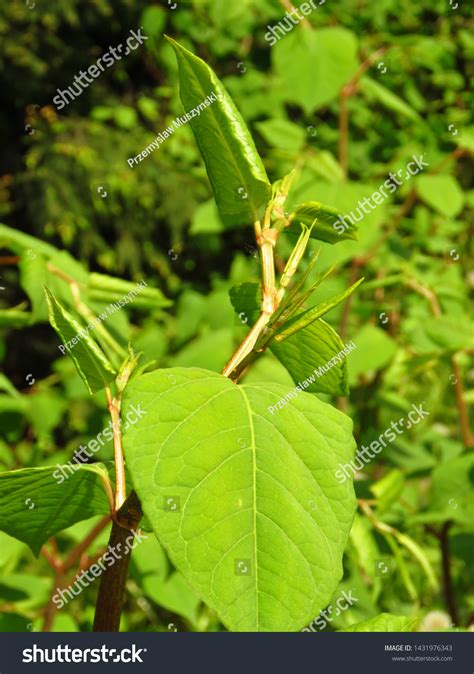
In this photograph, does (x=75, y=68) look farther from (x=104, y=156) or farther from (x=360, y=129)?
(x=360, y=129)

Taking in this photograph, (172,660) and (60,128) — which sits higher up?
(60,128)

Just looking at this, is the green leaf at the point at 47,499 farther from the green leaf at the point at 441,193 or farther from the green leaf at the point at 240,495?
the green leaf at the point at 441,193

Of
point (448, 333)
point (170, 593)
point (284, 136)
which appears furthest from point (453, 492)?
point (284, 136)

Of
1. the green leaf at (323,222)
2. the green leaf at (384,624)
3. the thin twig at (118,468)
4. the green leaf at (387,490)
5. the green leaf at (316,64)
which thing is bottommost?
the green leaf at (387,490)

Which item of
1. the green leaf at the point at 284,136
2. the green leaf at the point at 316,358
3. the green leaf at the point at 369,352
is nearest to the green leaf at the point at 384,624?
the green leaf at the point at 316,358

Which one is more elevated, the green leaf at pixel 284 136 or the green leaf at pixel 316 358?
the green leaf at pixel 284 136

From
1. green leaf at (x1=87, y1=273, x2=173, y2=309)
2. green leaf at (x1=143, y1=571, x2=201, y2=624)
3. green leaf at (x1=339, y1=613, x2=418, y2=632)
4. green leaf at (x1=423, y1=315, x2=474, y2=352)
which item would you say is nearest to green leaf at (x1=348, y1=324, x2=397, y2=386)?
green leaf at (x1=423, y1=315, x2=474, y2=352)

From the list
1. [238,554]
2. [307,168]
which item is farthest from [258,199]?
[307,168]
